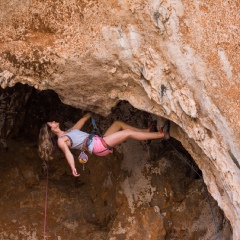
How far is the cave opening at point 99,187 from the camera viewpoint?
18.6 ft

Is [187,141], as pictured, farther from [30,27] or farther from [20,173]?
[20,173]

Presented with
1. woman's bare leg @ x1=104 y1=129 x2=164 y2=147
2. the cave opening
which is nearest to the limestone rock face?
woman's bare leg @ x1=104 y1=129 x2=164 y2=147

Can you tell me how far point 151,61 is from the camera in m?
4.17

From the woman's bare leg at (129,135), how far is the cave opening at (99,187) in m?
0.67

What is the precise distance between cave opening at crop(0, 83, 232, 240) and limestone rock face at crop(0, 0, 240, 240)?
109cm

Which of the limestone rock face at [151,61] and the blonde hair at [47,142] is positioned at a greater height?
the limestone rock face at [151,61]

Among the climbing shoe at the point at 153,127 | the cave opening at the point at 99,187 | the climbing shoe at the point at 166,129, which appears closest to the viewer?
the climbing shoe at the point at 166,129

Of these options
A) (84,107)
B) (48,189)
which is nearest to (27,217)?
(48,189)

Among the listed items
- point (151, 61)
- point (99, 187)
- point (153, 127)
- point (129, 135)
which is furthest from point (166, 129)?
point (99, 187)

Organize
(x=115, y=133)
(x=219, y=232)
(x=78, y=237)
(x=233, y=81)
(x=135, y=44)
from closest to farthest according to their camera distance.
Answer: (x=233, y=81)
(x=135, y=44)
(x=115, y=133)
(x=219, y=232)
(x=78, y=237)

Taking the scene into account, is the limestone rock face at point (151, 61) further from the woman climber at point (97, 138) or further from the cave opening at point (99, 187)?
the cave opening at point (99, 187)

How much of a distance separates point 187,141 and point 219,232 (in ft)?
4.44

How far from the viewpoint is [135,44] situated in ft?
13.8

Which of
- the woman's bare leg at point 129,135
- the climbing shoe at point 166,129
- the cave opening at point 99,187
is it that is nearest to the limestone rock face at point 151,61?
the climbing shoe at point 166,129
